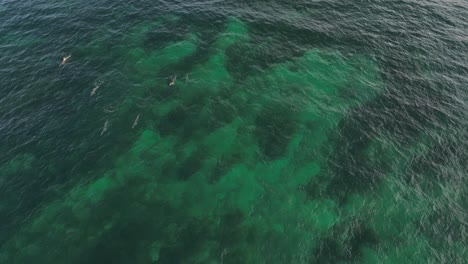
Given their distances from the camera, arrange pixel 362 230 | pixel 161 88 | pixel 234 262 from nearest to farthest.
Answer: pixel 234 262 → pixel 362 230 → pixel 161 88

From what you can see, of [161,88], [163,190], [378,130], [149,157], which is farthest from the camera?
[161,88]

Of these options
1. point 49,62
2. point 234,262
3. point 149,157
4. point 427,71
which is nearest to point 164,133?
point 149,157

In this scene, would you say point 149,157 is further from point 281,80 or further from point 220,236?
point 281,80

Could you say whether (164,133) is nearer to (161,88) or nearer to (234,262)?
(161,88)

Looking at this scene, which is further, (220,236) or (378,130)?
(378,130)

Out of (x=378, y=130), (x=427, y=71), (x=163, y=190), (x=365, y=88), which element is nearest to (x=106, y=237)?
(x=163, y=190)

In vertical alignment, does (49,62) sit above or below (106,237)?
above

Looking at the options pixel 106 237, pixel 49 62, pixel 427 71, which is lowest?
pixel 106 237
